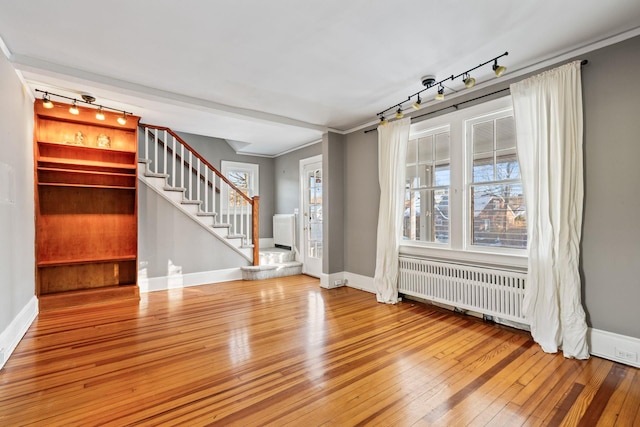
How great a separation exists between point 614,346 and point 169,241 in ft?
18.5

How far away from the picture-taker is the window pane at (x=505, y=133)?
3.24 meters

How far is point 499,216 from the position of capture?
132 inches

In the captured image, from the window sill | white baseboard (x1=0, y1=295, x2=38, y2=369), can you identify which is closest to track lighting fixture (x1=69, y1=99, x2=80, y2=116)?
white baseboard (x1=0, y1=295, x2=38, y2=369)

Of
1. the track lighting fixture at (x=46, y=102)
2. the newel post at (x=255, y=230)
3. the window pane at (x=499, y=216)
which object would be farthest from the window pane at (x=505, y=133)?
the track lighting fixture at (x=46, y=102)

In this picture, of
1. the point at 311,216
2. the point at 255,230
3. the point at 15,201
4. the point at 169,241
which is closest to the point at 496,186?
the point at 311,216

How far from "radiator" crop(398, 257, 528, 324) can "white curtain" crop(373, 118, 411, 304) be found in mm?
176

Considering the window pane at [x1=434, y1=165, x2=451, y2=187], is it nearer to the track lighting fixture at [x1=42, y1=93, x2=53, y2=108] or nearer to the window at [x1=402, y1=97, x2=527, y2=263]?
the window at [x1=402, y1=97, x2=527, y2=263]

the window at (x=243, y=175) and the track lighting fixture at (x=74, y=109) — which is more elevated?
the track lighting fixture at (x=74, y=109)

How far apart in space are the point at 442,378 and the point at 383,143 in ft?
10.2

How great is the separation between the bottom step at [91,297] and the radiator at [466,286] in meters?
3.92

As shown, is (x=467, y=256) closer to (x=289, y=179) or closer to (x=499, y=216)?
(x=499, y=216)

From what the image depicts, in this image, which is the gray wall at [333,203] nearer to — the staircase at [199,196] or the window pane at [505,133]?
the staircase at [199,196]

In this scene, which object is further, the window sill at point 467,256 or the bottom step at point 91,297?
the bottom step at point 91,297

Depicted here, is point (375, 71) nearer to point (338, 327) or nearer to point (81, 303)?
point (338, 327)
